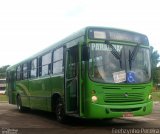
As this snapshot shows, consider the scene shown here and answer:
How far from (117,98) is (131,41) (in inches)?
82.8

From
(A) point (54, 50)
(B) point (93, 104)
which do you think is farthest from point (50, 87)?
(B) point (93, 104)

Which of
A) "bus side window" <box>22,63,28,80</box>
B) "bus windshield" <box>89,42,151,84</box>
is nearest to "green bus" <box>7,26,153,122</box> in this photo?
"bus windshield" <box>89,42,151,84</box>

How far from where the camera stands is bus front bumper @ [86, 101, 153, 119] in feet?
39.2

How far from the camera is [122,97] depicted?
12344 millimetres

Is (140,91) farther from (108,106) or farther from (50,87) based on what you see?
(50,87)

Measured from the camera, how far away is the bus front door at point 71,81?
1286cm

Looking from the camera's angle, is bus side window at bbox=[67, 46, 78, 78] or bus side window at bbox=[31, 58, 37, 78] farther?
bus side window at bbox=[31, 58, 37, 78]

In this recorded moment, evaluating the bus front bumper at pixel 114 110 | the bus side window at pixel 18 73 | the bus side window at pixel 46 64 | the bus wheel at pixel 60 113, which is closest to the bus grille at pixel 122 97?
the bus front bumper at pixel 114 110

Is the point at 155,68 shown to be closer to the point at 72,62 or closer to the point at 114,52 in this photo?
the point at 72,62

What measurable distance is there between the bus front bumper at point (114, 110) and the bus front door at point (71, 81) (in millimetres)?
Result: 936

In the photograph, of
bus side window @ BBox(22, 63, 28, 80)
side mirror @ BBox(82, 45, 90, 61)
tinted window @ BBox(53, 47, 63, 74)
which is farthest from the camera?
bus side window @ BBox(22, 63, 28, 80)

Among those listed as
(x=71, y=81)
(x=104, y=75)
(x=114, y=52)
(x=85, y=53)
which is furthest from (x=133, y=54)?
(x=71, y=81)

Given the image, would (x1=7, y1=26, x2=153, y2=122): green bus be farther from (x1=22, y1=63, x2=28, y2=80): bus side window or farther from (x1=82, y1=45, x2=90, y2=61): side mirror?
(x1=22, y1=63, x2=28, y2=80): bus side window

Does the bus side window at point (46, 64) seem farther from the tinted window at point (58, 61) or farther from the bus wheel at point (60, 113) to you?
the bus wheel at point (60, 113)
